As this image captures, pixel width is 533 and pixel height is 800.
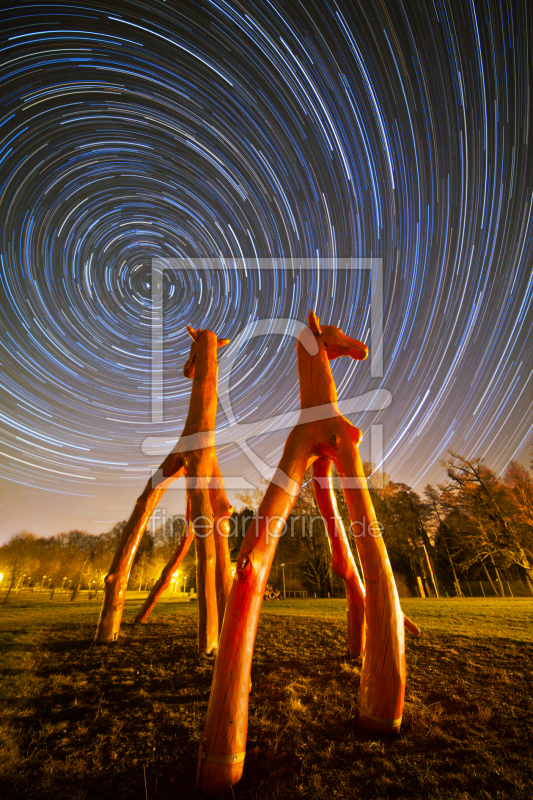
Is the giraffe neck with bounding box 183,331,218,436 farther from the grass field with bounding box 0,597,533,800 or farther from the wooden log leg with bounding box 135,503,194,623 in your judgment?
the grass field with bounding box 0,597,533,800

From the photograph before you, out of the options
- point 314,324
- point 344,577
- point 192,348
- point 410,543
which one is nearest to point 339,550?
point 344,577

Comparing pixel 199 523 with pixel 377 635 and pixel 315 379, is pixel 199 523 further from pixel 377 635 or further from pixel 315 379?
pixel 377 635

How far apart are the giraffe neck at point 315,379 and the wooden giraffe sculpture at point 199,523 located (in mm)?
2972

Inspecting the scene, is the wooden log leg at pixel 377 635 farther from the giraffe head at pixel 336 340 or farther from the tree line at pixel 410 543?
the tree line at pixel 410 543

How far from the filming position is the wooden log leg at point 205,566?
5.85 meters

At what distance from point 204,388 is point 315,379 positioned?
3668 mm

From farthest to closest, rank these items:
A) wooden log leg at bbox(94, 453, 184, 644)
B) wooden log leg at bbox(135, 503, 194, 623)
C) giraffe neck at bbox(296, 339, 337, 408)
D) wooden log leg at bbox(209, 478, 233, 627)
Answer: wooden log leg at bbox(135, 503, 194, 623)
wooden log leg at bbox(94, 453, 184, 644)
wooden log leg at bbox(209, 478, 233, 627)
giraffe neck at bbox(296, 339, 337, 408)

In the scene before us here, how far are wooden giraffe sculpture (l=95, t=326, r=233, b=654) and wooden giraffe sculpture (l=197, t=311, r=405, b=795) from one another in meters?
2.27

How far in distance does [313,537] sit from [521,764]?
2634cm

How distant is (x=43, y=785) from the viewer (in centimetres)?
246

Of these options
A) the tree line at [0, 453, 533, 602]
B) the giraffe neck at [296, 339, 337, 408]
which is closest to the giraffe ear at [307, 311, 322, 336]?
the giraffe neck at [296, 339, 337, 408]

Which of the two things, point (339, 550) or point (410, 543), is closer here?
point (339, 550)

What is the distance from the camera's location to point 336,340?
205 inches

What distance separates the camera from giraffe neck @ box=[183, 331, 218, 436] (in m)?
7.11
